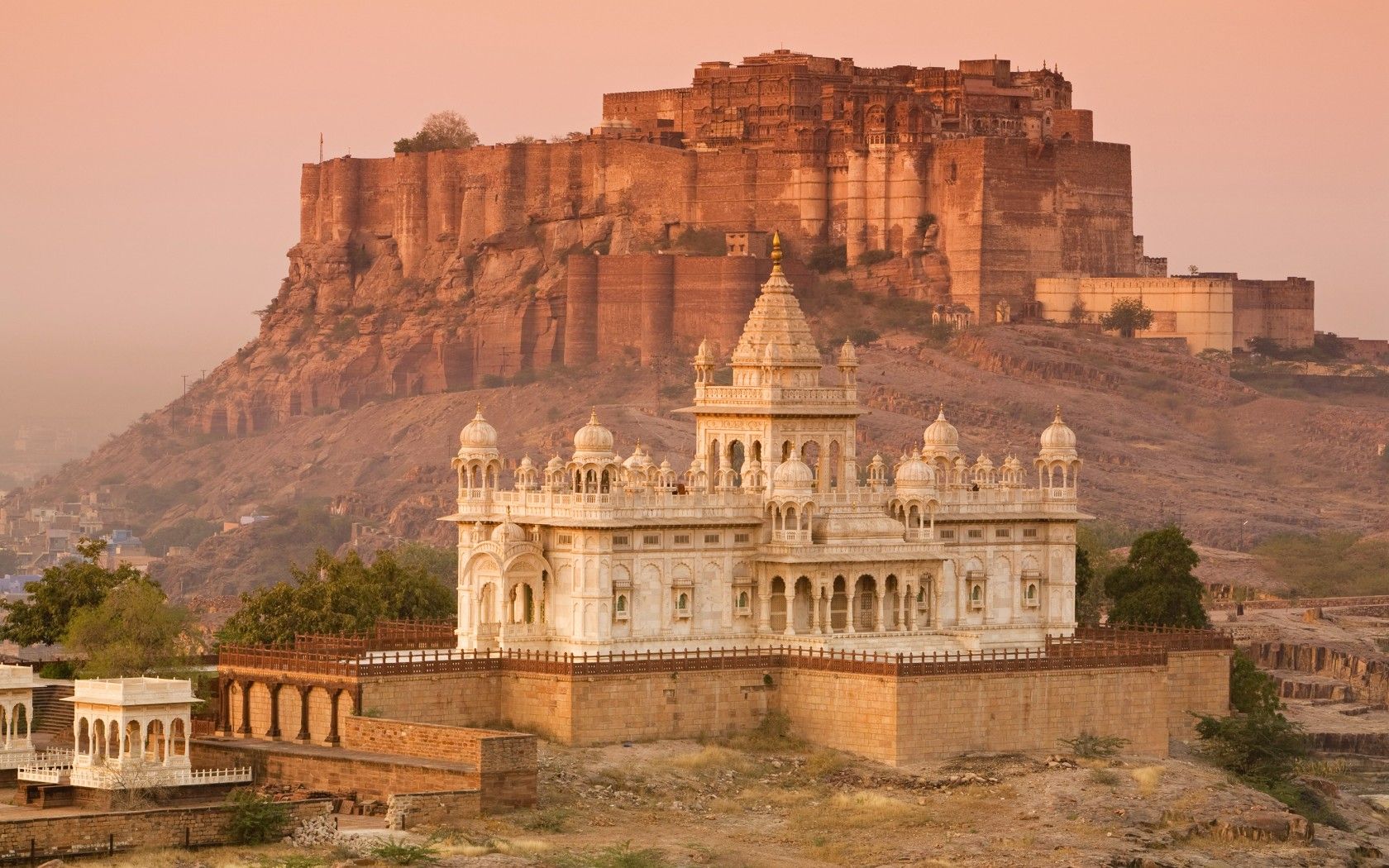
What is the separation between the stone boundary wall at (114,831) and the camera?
62.5 metres

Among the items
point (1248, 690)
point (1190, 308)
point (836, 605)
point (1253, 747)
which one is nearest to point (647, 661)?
point (836, 605)

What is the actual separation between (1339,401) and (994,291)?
17.3m

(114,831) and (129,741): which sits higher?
(129,741)

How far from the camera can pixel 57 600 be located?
3403 inches

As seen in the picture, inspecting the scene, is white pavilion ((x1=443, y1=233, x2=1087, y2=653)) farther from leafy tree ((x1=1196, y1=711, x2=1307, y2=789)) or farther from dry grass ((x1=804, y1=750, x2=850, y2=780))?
leafy tree ((x1=1196, y1=711, x2=1307, y2=789))

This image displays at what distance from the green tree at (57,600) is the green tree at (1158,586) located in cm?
2344

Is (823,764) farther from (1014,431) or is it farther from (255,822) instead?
(1014,431)

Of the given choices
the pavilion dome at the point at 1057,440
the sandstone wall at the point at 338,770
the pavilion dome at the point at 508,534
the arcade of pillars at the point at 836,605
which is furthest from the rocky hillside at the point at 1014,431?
the sandstone wall at the point at 338,770

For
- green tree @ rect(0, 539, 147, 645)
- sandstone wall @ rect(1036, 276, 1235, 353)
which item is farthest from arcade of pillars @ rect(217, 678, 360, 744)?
sandstone wall @ rect(1036, 276, 1235, 353)

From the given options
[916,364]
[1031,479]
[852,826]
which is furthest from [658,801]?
[916,364]

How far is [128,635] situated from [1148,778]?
20510mm

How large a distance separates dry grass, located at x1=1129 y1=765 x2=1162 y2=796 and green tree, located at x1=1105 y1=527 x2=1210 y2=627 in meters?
→ 16.9

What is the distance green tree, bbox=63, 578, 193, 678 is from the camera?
257 ft

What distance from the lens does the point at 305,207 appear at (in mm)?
174375
